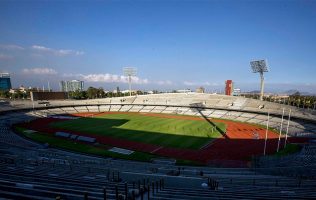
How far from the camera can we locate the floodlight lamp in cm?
6634

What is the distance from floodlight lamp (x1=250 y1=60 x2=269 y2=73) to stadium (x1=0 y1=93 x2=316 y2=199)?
37.5 feet

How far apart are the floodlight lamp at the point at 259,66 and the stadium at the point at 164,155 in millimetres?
11441

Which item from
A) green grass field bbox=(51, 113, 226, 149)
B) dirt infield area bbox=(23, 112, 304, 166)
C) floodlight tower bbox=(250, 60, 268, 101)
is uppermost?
floodlight tower bbox=(250, 60, 268, 101)

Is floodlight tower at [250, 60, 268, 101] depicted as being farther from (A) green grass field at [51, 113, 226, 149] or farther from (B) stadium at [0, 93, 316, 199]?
(A) green grass field at [51, 113, 226, 149]

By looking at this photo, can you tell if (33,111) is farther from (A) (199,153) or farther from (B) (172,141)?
(A) (199,153)

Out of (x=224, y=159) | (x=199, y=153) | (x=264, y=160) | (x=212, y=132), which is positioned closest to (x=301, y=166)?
(x=264, y=160)

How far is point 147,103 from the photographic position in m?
88.8

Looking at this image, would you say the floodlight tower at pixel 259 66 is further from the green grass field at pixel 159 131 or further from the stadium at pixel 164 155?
the green grass field at pixel 159 131

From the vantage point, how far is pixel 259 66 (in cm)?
6762

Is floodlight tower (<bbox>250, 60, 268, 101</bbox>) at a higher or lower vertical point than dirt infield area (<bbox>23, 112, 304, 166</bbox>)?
higher

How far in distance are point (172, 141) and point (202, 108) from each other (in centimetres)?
3910

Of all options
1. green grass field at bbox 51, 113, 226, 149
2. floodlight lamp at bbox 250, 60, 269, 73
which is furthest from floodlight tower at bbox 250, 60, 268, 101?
green grass field at bbox 51, 113, 226, 149

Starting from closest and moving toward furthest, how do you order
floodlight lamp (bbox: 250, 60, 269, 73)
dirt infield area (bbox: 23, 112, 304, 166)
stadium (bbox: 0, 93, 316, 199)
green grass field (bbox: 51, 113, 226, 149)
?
stadium (bbox: 0, 93, 316, 199), dirt infield area (bbox: 23, 112, 304, 166), green grass field (bbox: 51, 113, 226, 149), floodlight lamp (bbox: 250, 60, 269, 73)

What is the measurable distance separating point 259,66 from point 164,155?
51.4 meters
